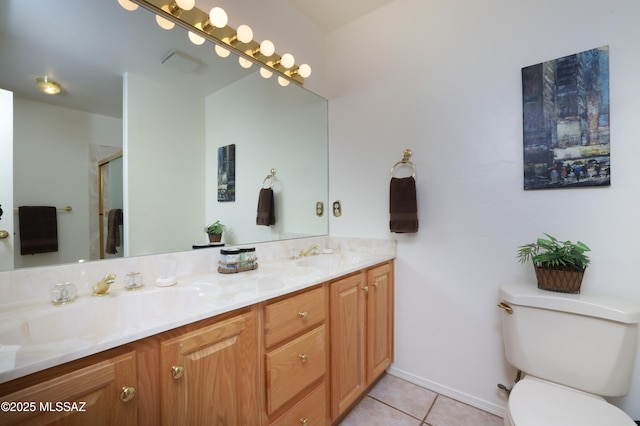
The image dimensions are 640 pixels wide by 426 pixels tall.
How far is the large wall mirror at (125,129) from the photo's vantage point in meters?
0.91

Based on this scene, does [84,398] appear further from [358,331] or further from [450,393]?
[450,393]

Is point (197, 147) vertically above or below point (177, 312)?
above

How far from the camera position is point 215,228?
4.63ft

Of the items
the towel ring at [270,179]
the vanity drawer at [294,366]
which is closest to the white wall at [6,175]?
the vanity drawer at [294,366]

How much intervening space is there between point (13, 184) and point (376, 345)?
1780mm

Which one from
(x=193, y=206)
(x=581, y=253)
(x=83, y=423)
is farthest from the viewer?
(x=193, y=206)

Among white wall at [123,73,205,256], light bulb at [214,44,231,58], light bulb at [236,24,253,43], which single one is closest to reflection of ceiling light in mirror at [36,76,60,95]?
white wall at [123,73,205,256]

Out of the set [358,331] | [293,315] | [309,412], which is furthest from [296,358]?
[358,331]

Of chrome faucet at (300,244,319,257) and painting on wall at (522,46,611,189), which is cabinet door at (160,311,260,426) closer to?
chrome faucet at (300,244,319,257)

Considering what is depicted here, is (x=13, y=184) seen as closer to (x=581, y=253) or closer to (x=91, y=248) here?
(x=91, y=248)

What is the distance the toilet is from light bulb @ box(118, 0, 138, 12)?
6.86 feet

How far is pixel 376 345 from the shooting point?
1.57 meters

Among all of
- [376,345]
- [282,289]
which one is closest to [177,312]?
[282,289]

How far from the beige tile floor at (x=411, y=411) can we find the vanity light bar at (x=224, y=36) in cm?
211
